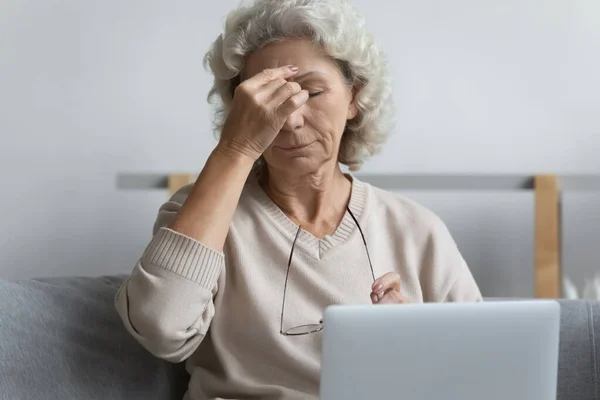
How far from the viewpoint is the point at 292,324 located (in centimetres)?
151

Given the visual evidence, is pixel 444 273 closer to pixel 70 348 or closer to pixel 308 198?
pixel 308 198

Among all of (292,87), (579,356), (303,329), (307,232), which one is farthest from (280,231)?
(579,356)

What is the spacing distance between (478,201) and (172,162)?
0.93 metres

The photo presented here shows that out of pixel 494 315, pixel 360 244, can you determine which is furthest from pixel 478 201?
pixel 494 315

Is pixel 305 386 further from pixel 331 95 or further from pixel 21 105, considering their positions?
pixel 21 105

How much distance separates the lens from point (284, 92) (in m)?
1.43

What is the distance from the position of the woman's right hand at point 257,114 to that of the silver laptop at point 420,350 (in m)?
0.56

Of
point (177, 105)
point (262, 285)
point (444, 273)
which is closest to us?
point (262, 285)

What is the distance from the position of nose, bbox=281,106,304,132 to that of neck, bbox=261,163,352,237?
0.37 ft

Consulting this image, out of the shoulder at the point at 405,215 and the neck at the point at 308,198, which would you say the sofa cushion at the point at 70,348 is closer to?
the neck at the point at 308,198

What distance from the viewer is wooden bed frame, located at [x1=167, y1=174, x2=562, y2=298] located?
2.29 meters

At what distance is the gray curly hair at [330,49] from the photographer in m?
1.58

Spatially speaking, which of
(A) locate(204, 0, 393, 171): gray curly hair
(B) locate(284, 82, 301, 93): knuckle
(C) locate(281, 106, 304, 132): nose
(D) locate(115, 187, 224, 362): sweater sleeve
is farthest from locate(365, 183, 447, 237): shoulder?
(D) locate(115, 187, 224, 362): sweater sleeve

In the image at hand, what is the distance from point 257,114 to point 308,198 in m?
0.31
